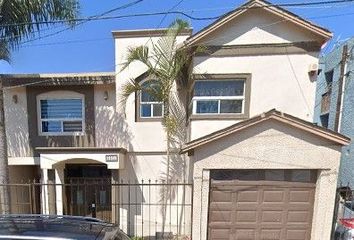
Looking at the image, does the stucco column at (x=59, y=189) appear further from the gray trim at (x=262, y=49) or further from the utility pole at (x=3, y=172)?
the gray trim at (x=262, y=49)

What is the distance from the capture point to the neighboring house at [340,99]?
12383mm

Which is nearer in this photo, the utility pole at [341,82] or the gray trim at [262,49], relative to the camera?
the gray trim at [262,49]

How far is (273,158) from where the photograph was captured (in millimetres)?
6285

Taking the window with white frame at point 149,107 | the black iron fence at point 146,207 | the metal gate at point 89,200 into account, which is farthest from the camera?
the metal gate at point 89,200

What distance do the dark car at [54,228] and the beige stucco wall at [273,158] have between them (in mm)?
3539

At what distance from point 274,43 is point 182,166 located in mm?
5005

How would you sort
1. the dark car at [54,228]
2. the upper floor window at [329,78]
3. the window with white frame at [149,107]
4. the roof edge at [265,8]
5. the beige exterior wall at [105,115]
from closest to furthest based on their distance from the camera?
the dark car at [54,228] < the roof edge at [265,8] < the window with white frame at [149,107] < the beige exterior wall at [105,115] < the upper floor window at [329,78]

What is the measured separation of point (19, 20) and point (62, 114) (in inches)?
161

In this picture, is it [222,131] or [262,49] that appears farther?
[262,49]

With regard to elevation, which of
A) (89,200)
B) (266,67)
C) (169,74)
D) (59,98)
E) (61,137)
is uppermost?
(266,67)

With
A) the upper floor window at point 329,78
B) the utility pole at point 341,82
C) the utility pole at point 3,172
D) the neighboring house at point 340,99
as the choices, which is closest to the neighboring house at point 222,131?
the utility pole at point 3,172

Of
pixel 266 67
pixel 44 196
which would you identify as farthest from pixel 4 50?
pixel 266 67

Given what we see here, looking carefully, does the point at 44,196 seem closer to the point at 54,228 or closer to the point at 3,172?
the point at 3,172

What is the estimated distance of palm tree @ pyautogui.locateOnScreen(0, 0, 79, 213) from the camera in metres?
6.02
